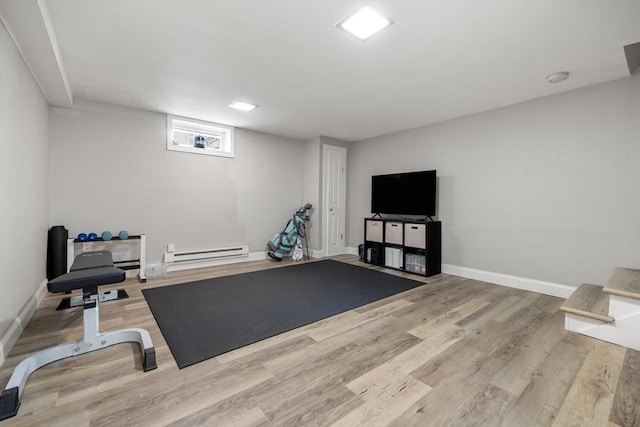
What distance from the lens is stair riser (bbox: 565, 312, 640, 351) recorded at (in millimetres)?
1968

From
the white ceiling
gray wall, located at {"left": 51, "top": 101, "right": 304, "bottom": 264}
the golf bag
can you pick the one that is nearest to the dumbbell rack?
gray wall, located at {"left": 51, "top": 101, "right": 304, "bottom": 264}

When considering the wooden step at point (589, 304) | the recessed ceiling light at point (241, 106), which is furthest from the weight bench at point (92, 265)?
the wooden step at point (589, 304)

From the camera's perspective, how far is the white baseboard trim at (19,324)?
1.75 metres

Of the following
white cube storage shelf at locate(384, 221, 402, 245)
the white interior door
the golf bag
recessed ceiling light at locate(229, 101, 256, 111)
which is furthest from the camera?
the white interior door

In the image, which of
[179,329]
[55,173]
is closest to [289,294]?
[179,329]

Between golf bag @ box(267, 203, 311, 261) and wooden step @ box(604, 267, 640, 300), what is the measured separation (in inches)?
158

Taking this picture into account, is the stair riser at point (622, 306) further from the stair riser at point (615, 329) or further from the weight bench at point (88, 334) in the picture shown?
the weight bench at point (88, 334)

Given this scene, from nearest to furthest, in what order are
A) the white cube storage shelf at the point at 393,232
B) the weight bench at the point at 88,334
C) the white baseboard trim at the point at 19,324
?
the weight bench at the point at 88,334 → the white baseboard trim at the point at 19,324 → the white cube storage shelf at the point at 393,232

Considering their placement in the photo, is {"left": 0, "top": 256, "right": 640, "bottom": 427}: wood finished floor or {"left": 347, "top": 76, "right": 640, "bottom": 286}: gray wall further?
{"left": 347, "top": 76, "right": 640, "bottom": 286}: gray wall

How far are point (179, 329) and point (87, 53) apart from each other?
8.37 ft

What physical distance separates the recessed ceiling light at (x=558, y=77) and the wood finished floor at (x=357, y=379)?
238 centimetres

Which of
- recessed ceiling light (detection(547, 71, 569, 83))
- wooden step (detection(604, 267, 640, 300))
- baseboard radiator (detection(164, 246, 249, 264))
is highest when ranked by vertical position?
recessed ceiling light (detection(547, 71, 569, 83))

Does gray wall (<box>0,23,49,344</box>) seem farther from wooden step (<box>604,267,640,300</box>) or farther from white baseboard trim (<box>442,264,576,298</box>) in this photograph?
white baseboard trim (<box>442,264,576,298</box>)

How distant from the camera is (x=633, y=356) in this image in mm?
1866
